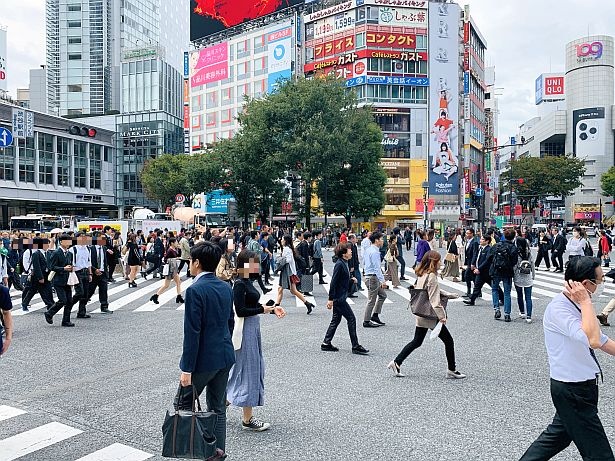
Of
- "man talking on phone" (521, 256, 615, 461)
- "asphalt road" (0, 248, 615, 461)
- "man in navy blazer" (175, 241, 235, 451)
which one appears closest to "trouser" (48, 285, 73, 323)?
"asphalt road" (0, 248, 615, 461)

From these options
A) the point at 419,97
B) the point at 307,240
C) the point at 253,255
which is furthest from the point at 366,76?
the point at 253,255

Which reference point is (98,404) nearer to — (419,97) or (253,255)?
(253,255)

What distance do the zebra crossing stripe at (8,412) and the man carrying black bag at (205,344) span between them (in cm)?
252

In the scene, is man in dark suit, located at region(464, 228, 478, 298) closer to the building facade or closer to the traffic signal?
the building facade

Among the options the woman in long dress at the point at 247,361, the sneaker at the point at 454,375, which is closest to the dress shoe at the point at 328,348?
the sneaker at the point at 454,375

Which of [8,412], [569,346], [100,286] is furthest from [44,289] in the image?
[569,346]

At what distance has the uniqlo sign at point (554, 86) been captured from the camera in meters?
109

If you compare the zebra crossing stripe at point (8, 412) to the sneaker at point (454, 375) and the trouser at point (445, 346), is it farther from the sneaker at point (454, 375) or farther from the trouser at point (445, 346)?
the sneaker at point (454, 375)

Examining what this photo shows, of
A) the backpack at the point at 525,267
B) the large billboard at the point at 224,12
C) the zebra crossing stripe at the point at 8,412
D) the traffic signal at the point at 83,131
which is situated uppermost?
the large billboard at the point at 224,12

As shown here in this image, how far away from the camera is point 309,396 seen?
20.5 feet

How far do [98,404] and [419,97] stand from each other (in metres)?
58.3

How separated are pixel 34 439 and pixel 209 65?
7394 cm

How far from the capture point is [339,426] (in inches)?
208

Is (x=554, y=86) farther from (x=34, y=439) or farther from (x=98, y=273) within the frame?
(x=34, y=439)
